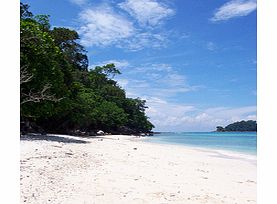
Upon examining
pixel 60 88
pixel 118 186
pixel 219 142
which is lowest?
pixel 219 142

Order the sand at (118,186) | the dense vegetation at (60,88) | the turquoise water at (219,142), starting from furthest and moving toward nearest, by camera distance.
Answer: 1. the turquoise water at (219,142)
2. the dense vegetation at (60,88)
3. the sand at (118,186)

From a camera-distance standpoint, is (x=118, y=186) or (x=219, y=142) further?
(x=219, y=142)

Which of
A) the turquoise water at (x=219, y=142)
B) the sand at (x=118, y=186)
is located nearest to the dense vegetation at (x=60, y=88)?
the sand at (x=118, y=186)

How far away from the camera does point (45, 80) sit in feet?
49.5

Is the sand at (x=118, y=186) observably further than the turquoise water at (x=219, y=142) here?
No

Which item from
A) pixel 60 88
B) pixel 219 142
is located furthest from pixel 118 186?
pixel 219 142

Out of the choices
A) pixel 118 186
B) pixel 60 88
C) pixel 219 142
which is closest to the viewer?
pixel 118 186

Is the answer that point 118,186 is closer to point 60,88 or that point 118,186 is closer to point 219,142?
point 60,88

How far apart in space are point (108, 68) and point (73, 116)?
91.5ft

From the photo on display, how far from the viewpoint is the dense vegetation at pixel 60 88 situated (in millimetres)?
14188

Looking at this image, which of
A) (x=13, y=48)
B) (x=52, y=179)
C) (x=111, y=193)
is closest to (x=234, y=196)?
(x=111, y=193)

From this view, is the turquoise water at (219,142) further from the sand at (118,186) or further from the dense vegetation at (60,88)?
the sand at (118,186)

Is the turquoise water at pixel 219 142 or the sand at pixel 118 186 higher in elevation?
the sand at pixel 118 186

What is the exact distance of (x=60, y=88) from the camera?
17.0 metres
